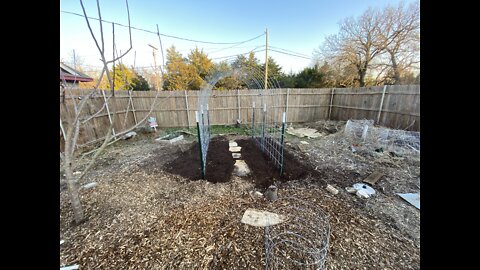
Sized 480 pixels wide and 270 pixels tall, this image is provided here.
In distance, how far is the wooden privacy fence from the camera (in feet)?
18.2

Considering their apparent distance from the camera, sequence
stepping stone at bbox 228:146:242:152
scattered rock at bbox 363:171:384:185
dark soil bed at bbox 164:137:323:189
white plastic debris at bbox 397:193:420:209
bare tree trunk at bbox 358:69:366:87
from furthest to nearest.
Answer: bare tree trunk at bbox 358:69:366:87
stepping stone at bbox 228:146:242:152
dark soil bed at bbox 164:137:323:189
scattered rock at bbox 363:171:384:185
white plastic debris at bbox 397:193:420:209

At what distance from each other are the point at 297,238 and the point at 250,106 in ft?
23.2

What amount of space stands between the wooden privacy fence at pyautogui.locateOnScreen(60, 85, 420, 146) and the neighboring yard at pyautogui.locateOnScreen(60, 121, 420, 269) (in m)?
2.35

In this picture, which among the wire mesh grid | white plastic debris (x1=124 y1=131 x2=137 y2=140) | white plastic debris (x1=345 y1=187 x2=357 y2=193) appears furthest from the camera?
white plastic debris (x1=124 y1=131 x2=137 y2=140)

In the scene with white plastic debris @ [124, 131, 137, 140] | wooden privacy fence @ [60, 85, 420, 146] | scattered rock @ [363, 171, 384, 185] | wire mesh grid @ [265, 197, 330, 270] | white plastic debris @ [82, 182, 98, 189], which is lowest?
wire mesh grid @ [265, 197, 330, 270]

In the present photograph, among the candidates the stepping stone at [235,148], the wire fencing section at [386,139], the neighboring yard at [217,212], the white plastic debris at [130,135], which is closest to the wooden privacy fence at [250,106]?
the white plastic debris at [130,135]

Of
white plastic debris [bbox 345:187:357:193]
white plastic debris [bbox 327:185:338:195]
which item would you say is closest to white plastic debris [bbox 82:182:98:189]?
white plastic debris [bbox 327:185:338:195]

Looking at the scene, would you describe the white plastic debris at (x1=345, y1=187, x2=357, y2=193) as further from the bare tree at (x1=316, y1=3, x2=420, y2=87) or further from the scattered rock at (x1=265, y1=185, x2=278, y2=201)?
the bare tree at (x1=316, y1=3, x2=420, y2=87)

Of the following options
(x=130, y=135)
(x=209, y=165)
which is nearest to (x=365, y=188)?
(x=209, y=165)

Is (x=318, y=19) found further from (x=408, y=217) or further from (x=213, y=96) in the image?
(x=408, y=217)

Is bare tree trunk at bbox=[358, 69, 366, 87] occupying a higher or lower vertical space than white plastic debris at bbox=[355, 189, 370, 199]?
higher

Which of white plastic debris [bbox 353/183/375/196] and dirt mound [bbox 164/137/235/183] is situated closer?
white plastic debris [bbox 353/183/375/196]

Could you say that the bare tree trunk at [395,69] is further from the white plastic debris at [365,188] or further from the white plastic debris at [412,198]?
the white plastic debris at [365,188]
